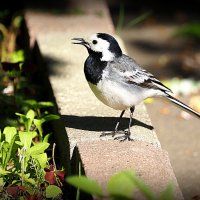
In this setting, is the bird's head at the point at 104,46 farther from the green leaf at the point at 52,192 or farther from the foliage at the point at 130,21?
the foliage at the point at 130,21

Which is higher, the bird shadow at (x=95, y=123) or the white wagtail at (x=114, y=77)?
the white wagtail at (x=114, y=77)

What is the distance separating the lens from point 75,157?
467cm

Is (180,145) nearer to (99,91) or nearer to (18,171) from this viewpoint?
(99,91)

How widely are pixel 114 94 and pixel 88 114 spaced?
1.90 feet

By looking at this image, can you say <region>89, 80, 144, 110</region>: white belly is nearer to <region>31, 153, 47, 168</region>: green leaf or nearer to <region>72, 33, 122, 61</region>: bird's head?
<region>72, 33, 122, 61</region>: bird's head

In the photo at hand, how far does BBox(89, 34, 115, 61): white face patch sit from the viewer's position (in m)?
5.07

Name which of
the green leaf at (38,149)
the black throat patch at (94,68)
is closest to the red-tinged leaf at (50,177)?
the green leaf at (38,149)

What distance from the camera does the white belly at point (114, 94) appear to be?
4.92 metres

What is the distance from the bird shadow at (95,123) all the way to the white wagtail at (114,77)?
0.41 feet

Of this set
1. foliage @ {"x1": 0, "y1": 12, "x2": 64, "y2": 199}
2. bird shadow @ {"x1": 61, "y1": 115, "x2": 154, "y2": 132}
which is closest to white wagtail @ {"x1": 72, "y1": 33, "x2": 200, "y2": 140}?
bird shadow @ {"x1": 61, "y1": 115, "x2": 154, "y2": 132}

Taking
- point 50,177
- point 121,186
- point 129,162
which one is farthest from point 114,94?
point 121,186

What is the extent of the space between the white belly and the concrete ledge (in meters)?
0.24

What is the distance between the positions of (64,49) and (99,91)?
202cm

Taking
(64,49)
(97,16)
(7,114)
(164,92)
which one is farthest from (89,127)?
(97,16)
